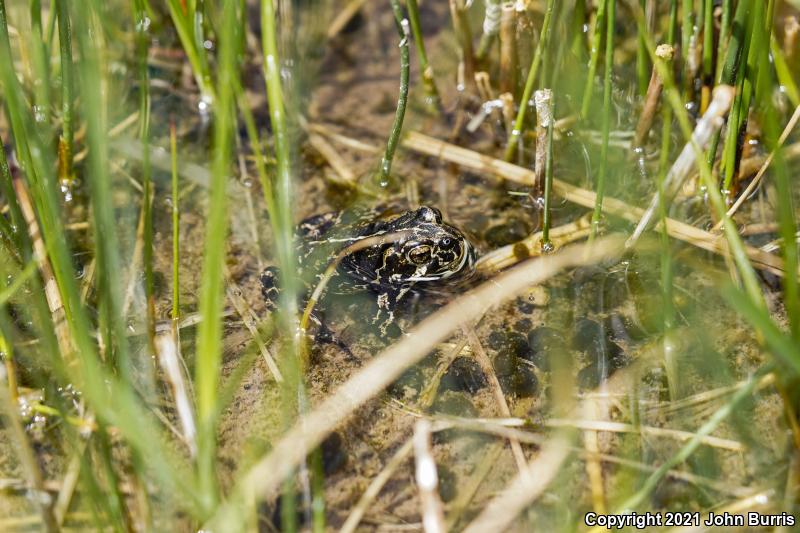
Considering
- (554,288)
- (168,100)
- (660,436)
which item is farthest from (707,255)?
(168,100)

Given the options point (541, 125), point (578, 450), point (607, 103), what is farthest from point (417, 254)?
point (578, 450)

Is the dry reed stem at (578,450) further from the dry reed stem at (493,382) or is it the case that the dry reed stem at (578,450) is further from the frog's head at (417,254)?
the frog's head at (417,254)

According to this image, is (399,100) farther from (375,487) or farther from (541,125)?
(375,487)

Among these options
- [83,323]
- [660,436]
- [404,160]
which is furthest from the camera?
[404,160]

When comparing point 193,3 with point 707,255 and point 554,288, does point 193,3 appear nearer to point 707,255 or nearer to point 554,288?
point 554,288

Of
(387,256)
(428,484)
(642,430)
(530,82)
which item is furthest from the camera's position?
(387,256)
